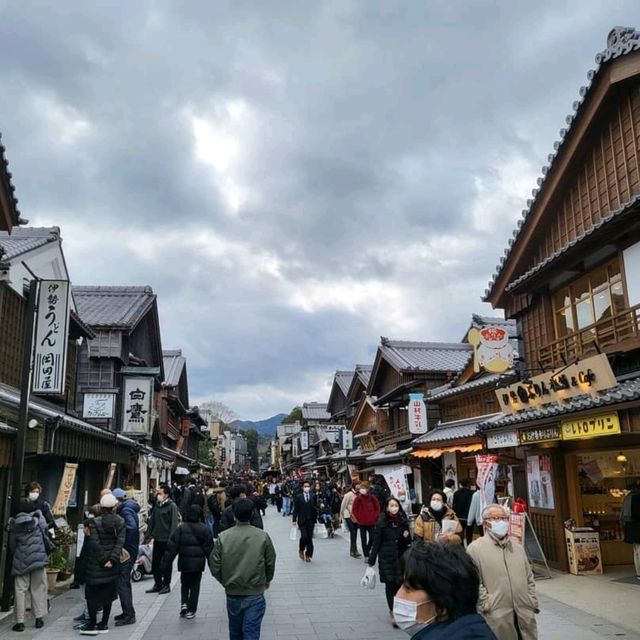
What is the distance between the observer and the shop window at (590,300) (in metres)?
11.6

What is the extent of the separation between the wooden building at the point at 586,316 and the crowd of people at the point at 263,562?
1994mm

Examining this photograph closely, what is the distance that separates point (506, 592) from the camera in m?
5.21

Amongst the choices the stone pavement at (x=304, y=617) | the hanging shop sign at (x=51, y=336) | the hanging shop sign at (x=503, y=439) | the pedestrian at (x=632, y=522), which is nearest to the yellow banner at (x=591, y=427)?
the pedestrian at (x=632, y=522)

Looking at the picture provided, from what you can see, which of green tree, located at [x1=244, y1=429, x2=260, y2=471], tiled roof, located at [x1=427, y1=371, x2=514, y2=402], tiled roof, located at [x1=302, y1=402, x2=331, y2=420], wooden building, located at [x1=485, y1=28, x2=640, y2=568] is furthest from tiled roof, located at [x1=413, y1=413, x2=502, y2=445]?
green tree, located at [x1=244, y1=429, x2=260, y2=471]

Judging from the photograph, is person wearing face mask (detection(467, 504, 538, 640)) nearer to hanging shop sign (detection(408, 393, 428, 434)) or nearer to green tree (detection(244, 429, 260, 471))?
hanging shop sign (detection(408, 393, 428, 434))

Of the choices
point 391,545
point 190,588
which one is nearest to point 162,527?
point 190,588

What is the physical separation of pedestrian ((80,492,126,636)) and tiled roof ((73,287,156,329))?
62.0ft

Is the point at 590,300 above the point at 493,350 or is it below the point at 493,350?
above

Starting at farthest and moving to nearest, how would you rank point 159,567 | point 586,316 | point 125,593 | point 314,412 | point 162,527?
point 314,412
point 586,316
point 162,527
point 159,567
point 125,593

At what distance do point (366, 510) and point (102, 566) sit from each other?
6.78m

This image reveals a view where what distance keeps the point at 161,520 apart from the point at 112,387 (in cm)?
1554

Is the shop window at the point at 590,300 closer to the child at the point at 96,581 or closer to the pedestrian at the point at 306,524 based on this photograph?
the pedestrian at the point at 306,524

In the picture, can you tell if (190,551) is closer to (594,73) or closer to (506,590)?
(506,590)

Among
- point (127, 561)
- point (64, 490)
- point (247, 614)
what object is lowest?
point (247, 614)
